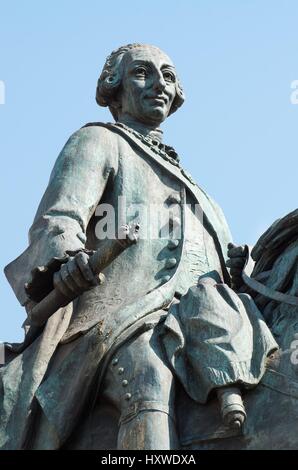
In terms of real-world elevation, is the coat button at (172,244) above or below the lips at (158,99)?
below

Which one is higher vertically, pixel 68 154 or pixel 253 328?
pixel 68 154

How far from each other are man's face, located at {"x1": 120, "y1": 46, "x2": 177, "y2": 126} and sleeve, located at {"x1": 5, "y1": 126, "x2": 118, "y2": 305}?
0.48 m

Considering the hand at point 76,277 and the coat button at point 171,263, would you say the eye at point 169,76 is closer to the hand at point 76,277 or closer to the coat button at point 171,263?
the coat button at point 171,263

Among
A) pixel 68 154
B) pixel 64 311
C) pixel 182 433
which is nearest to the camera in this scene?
pixel 182 433

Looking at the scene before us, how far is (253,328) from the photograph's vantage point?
12625 millimetres

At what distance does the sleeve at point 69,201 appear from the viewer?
1327 centimetres

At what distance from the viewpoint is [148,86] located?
14680 millimetres

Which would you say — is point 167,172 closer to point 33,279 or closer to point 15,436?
point 33,279

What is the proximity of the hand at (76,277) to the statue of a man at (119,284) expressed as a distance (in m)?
0.01

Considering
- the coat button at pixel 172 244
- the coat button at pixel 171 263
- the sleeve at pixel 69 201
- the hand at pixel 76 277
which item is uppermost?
the sleeve at pixel 69 201

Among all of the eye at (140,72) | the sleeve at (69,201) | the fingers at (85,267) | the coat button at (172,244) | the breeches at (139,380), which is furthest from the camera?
the eye at (140,72)

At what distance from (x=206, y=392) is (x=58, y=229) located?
177 centimetres

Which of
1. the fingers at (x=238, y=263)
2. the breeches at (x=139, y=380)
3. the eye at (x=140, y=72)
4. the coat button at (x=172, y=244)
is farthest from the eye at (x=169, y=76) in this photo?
the breeches at (x=139, y=380)

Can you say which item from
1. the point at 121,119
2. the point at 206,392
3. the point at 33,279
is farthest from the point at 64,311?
the point at 121,119
